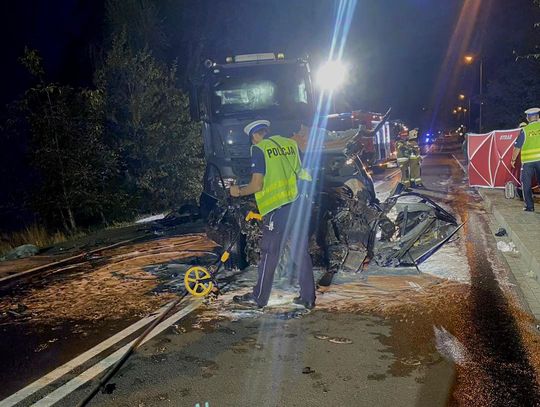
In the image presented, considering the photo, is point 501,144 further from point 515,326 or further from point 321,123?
point 515,326

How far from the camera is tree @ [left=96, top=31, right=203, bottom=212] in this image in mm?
14242

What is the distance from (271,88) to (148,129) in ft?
20.5

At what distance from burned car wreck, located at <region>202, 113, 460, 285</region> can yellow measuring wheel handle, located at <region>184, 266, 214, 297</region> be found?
0.92 m

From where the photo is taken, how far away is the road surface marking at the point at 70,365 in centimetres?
354

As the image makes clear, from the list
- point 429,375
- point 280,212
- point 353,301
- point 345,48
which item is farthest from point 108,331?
point 345,48

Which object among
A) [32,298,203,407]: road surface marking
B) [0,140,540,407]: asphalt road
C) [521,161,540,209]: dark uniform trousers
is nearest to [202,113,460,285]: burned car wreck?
[0,140,540,407]: asphalt road

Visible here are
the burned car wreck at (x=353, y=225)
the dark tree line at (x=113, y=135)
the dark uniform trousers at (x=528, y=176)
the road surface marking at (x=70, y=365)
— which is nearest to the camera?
the road surface marking at (x=70, y=365)

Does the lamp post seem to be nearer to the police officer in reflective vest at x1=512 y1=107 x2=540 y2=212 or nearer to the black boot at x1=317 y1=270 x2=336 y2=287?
the police officer in reflective vest at x1=512 y1=107 x2=540 y2=212

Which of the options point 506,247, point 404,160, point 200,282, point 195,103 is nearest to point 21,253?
point 195,103

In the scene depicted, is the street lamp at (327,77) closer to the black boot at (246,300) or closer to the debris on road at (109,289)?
the debris on road at (109,289)

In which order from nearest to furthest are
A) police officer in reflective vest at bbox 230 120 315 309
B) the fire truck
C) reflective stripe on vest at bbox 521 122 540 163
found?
police officer in reflective vest at bbox 230 120 315 309, reflective stripe on vest at bbox 521 122 540 163, the fire truck

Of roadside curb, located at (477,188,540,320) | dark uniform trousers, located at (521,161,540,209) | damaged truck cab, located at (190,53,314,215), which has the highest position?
damaged truck cab, located at (190,53,314,215)

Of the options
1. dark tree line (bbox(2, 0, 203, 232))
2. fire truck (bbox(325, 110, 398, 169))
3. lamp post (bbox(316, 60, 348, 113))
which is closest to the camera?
lamp post (bbox(316, 60, 348, 113))

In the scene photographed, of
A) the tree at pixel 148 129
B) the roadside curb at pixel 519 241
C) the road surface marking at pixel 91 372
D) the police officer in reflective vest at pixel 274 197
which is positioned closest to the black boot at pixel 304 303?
the police officer in reflective vest at pixel 274 197
